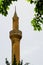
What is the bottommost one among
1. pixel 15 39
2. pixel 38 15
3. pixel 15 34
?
pixel 15 39

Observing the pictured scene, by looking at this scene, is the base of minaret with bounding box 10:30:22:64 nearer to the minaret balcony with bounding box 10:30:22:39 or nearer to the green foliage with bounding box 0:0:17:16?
the minaret balcony with bounding box 10:30:22:39

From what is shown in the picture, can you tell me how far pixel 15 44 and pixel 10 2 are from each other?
66.6ft

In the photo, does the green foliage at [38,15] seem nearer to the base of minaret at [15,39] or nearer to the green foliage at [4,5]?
the green foliage at [4,5]

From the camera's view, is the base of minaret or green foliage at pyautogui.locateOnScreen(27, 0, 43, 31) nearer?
green foliage at pyautogui.locateOnScreen(27, 0, 43, 31)

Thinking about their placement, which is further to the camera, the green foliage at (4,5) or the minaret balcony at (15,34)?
the minaret balcony at (15,34)

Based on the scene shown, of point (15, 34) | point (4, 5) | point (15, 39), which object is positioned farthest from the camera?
point (15, 34)

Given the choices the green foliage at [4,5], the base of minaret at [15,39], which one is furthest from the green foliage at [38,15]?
the base of minaret at [15,39]

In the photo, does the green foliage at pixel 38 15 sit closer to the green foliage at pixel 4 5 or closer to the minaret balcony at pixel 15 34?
the green foliage at pixel 4 5

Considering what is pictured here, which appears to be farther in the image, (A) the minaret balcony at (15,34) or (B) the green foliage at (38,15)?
(A) the minaret balcony at (15,34)

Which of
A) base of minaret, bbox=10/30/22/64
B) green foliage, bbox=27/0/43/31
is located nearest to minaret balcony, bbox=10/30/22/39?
base of minaret, bbox=10/30/22/64

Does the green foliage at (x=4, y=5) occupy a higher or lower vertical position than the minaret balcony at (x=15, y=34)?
higher

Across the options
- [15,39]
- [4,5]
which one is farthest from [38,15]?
[15,39]

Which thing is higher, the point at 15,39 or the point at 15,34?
the point at 15,34

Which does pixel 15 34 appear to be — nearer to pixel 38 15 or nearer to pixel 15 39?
pixel 15 39
